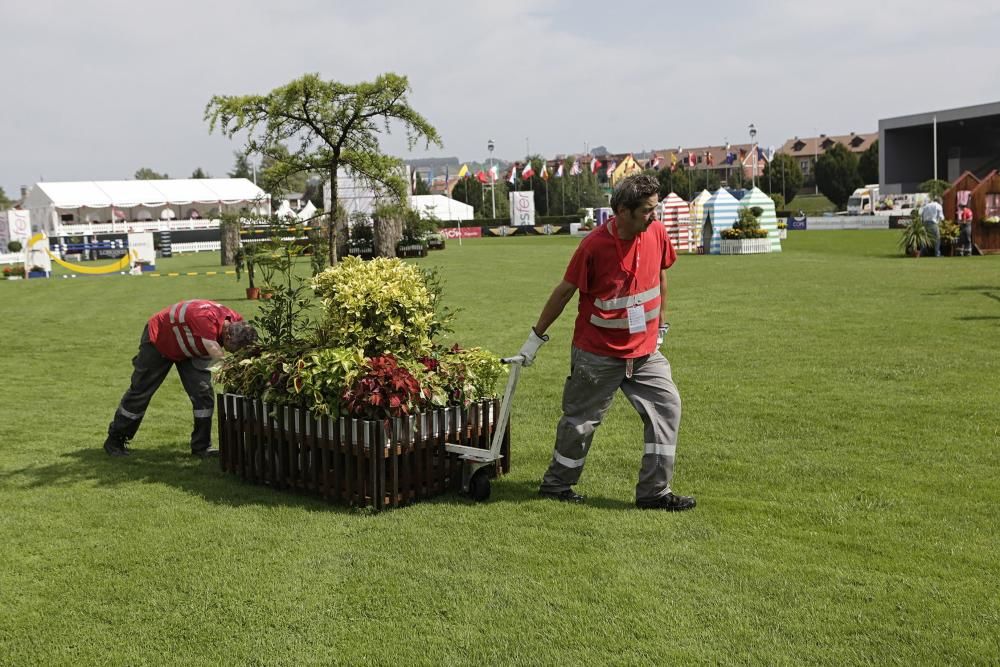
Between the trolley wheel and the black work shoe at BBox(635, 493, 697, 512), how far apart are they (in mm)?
986

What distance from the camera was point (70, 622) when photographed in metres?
4.54

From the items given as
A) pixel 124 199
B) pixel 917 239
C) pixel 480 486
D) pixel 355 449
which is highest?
pixel 124 199

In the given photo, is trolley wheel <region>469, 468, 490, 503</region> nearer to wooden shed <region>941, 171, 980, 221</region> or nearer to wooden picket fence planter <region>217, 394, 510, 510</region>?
wooden picket fence planter <region>217, 394, 510, 510</region>

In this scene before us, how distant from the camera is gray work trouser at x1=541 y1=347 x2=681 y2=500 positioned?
5.89 meters

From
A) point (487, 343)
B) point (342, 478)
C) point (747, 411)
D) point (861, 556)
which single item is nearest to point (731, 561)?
point (861, 556)

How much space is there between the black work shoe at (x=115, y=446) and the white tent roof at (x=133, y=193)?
6441 cm

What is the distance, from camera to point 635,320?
5812 millimetres

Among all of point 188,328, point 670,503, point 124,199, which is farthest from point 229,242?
point 124,199

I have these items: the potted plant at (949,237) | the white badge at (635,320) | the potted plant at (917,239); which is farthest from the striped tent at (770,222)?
the white badge at (635,320)

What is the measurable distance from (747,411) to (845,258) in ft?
73.4

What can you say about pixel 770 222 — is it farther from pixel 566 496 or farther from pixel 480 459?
pixel 480 459

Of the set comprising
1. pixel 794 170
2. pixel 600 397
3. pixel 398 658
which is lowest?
pixel 398 658

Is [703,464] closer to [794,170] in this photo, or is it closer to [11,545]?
[11,545]

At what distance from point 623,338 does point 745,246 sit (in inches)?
1201
